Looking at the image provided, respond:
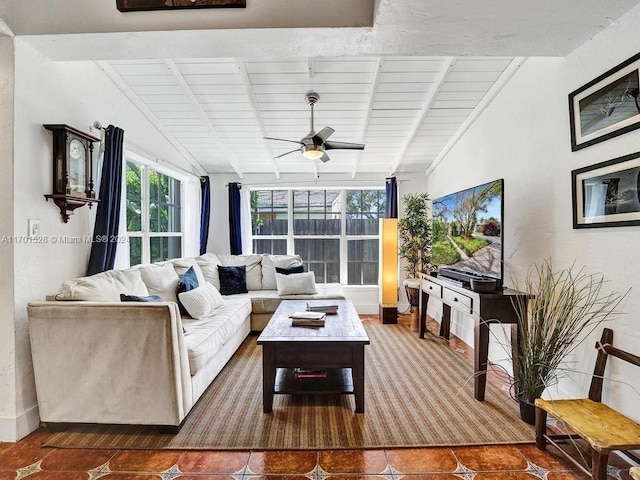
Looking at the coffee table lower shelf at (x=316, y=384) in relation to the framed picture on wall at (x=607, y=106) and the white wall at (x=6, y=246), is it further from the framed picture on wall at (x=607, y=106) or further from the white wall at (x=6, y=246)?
the framed picture on wall at (x=607, y=106)

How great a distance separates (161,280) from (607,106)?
3677 millimetres

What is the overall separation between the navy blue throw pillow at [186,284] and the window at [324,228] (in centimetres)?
202

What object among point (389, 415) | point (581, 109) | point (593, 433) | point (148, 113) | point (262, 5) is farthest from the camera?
point (148, 113)

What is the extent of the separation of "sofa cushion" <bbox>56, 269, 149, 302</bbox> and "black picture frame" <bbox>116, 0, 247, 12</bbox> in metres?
1.77

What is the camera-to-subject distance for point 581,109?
2146 millimetres

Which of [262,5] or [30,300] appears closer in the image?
[262,5]

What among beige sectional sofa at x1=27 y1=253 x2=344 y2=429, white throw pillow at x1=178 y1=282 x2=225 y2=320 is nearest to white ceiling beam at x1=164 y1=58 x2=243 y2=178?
white throw pillow at x1=178 y1=282 x2=225 y2=320

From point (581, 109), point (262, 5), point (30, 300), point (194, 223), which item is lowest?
point (30, 300)

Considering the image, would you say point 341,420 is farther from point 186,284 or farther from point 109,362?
point 186,284

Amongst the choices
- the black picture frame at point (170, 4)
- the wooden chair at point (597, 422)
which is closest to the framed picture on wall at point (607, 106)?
the wooden chair at point (597, 422)

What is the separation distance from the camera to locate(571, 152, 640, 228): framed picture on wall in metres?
1.79

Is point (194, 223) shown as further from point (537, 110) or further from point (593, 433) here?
point (593, 433)

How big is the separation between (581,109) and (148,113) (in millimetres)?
3835

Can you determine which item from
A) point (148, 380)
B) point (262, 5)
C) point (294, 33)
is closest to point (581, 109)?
point (294, 33)
